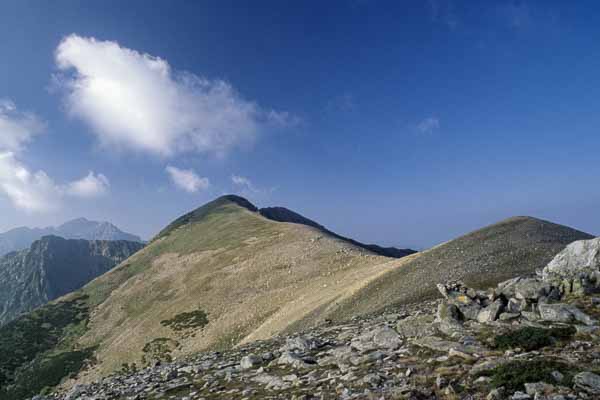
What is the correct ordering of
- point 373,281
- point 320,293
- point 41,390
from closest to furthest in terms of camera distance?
point 373,281
point 320,293
point 41,390

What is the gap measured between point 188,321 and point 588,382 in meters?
63.3

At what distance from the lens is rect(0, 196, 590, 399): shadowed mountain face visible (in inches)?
1570

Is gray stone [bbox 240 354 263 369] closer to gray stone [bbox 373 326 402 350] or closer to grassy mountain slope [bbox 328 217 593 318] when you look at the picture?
gray stone [bbox 373 326 402 350]

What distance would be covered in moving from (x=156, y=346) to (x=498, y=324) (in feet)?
185

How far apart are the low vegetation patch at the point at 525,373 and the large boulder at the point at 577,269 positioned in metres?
8.76

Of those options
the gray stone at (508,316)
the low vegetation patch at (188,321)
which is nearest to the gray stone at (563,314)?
the gray stone at (508,316)

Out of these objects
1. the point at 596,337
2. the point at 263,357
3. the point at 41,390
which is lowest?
the point at 41,390

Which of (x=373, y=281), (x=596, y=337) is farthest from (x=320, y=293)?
(x=596, y=337)

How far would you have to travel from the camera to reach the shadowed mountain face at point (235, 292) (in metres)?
39.9

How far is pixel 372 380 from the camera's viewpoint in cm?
1276

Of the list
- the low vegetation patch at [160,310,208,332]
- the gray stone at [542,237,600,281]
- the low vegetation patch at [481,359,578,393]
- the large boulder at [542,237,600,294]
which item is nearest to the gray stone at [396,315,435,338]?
the low vegetation patch at [481,359,578,393]

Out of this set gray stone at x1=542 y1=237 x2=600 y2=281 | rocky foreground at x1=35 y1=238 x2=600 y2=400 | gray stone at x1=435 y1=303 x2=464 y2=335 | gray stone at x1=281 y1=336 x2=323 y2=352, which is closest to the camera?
rocky foreground at x1=35 y1=238 x2=600 y2=400

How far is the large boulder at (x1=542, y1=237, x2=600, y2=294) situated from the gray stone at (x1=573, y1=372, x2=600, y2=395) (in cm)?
931

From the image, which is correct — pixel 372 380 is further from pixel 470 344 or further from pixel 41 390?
pixel 41 390
